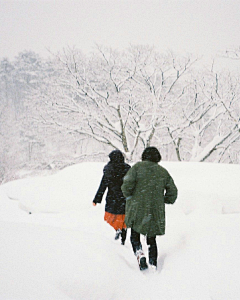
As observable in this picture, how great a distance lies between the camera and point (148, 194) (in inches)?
96.0

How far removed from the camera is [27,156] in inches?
946

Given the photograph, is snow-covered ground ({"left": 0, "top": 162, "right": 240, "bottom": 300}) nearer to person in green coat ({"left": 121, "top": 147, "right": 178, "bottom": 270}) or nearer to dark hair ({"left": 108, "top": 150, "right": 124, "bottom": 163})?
person in green coat ({"left": 121, "top": 147, "right": 178, "bottom": 270})

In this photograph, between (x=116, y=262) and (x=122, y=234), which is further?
(x=122, y=234)

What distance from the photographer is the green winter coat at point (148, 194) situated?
244cm

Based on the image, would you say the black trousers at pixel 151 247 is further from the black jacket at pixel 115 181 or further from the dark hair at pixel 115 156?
the dark hair at pixel 115 156

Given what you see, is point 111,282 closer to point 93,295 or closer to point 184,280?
point 93,295

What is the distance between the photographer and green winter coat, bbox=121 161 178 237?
8.01ft

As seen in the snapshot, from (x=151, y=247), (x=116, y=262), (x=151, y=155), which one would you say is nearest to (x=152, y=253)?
(x=151, y=247)

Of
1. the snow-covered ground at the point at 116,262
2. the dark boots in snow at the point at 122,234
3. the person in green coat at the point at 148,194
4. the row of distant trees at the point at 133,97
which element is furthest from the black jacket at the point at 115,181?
the row of distant trees at the point at 133,97

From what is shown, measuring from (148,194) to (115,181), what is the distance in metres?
0.80

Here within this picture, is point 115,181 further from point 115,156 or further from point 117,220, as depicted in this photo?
point 117,220

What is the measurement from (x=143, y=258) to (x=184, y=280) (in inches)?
19.3

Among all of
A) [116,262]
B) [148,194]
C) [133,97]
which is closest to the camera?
[116,262]

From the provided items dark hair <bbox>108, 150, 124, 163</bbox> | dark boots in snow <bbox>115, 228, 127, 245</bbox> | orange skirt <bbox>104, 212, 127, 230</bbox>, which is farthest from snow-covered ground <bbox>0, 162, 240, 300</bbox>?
dark hair <bbox>108, 150, 124, 163</bbox>
